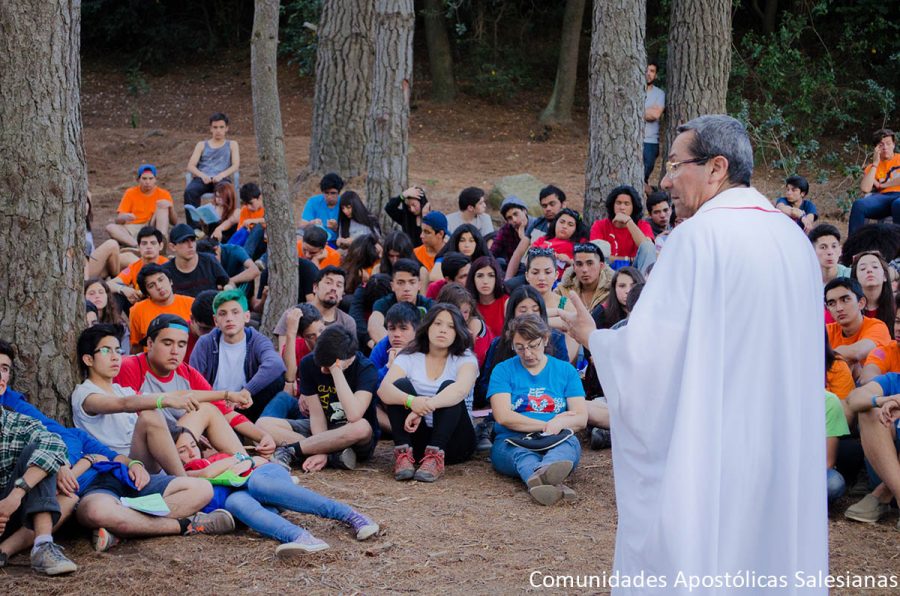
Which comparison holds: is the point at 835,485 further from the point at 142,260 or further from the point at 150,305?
the point at 142,260

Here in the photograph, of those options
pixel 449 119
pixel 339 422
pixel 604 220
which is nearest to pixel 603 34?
pixel 604 220

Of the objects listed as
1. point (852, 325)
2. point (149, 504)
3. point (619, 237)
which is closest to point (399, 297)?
point (619, 237)

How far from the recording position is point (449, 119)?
65.9ft

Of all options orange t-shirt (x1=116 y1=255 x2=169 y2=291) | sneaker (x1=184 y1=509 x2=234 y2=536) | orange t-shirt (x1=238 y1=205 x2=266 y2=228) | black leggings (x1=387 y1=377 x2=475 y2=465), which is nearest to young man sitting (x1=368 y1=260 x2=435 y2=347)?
black leggings (x1=387 y1=377 x2=475 y2=465)

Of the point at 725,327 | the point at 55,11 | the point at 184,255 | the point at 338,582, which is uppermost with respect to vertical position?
the point at 55,11

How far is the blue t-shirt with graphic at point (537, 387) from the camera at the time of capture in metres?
6.70

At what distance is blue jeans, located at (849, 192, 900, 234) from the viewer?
1064 centimetres

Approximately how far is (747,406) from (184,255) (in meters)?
6.42

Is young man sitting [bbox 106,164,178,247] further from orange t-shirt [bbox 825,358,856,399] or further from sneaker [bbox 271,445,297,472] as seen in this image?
orange t-shirt [bbox 825,358,856,399]

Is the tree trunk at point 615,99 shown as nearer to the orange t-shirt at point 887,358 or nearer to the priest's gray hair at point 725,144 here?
the orange t-shirt at point 887,358

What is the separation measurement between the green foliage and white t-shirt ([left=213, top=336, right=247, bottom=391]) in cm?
1418

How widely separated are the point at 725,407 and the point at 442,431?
3445 millimetres

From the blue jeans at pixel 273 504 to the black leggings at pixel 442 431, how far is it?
1.16 m

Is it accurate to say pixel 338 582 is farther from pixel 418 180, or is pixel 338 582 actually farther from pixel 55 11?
pixel 418 180
